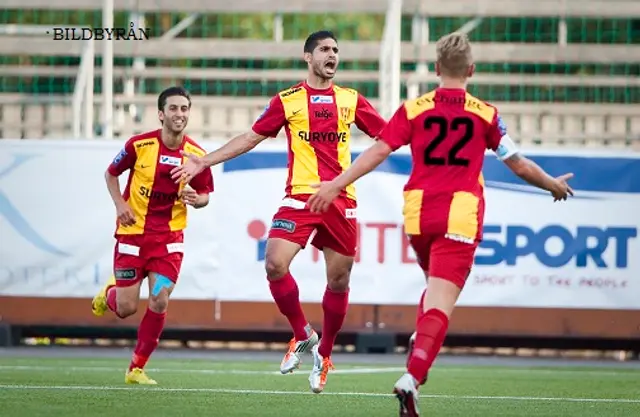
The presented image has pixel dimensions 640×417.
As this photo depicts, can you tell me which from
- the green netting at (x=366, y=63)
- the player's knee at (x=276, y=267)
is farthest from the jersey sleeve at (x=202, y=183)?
the green netting at (x=366, y=63)

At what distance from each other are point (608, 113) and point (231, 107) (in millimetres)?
4786

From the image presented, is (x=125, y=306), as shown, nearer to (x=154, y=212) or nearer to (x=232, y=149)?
(x=154, y=212)

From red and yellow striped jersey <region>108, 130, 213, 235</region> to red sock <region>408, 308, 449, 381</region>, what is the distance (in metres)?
3.72

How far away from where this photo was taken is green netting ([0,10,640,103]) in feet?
60.6

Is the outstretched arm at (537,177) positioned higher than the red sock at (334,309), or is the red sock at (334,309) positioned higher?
the outstretched arm at (537,177)

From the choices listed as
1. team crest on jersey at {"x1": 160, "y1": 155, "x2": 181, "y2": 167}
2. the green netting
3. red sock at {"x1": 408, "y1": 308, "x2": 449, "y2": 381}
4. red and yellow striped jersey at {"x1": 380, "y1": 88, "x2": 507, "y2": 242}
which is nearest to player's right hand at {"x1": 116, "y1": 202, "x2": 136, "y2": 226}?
team crest on jersey at {"x1": 160, "y1": 155, "x2": 181, "y2": 167}

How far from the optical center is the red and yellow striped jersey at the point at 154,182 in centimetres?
1081

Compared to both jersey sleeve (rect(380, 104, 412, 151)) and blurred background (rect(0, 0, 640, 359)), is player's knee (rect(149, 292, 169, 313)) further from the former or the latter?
blurred background (rect(0, 0, 640, 359))

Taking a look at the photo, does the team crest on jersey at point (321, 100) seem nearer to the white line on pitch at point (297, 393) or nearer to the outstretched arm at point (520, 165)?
the white line on pitch at point (297, 393)

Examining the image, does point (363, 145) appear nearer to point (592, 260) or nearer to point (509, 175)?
point (509, 175)

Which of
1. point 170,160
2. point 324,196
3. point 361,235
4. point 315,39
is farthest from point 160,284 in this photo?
point 361,235

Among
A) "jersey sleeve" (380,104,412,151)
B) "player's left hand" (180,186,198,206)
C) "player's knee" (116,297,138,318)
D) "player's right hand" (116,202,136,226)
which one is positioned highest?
"jersey sleeve" (380,104,412,151)

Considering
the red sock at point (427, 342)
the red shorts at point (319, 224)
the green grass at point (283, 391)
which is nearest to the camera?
the red sock at point (427, 342)

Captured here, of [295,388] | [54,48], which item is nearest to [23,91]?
[54,48]
